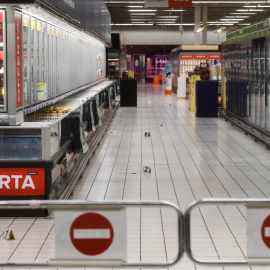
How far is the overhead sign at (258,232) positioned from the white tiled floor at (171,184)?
1480 millimetres

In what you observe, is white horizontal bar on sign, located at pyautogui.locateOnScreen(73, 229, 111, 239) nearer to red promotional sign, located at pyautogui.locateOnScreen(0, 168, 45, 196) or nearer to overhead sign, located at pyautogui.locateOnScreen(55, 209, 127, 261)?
overhead sign, located at pyautogui.locateOnScreen(55, 209, 127, 261)

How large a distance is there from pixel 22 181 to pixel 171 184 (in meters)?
2.81

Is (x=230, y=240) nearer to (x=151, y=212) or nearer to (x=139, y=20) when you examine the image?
(x=151, y=212)

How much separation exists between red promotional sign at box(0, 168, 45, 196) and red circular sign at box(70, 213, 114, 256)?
326 centimetres

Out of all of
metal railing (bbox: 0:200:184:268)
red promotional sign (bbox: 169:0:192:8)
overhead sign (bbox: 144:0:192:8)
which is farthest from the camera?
red promotional sign (bbox: 169:0:192:8)

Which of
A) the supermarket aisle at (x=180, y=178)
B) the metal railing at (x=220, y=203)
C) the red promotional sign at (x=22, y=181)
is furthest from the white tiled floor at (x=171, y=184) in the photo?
the metal railing at (x=220, y=203)

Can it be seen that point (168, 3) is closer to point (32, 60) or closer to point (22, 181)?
point (32, 60)

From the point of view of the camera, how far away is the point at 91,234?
407cm

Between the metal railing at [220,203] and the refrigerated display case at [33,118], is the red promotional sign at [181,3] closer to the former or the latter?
the refrigerated display case at [33,118]

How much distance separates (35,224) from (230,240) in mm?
2195

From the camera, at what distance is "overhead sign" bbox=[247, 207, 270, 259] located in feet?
13.4

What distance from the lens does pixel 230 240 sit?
6383mm

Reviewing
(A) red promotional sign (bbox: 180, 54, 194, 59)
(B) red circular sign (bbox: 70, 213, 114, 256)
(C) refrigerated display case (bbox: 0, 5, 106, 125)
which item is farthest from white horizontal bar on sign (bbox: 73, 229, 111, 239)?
(A) red promotional sign (bbox: 180, 54, 194, 59)

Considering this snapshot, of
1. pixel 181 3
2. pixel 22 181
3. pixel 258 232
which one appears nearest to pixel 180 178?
pixel 22 181
